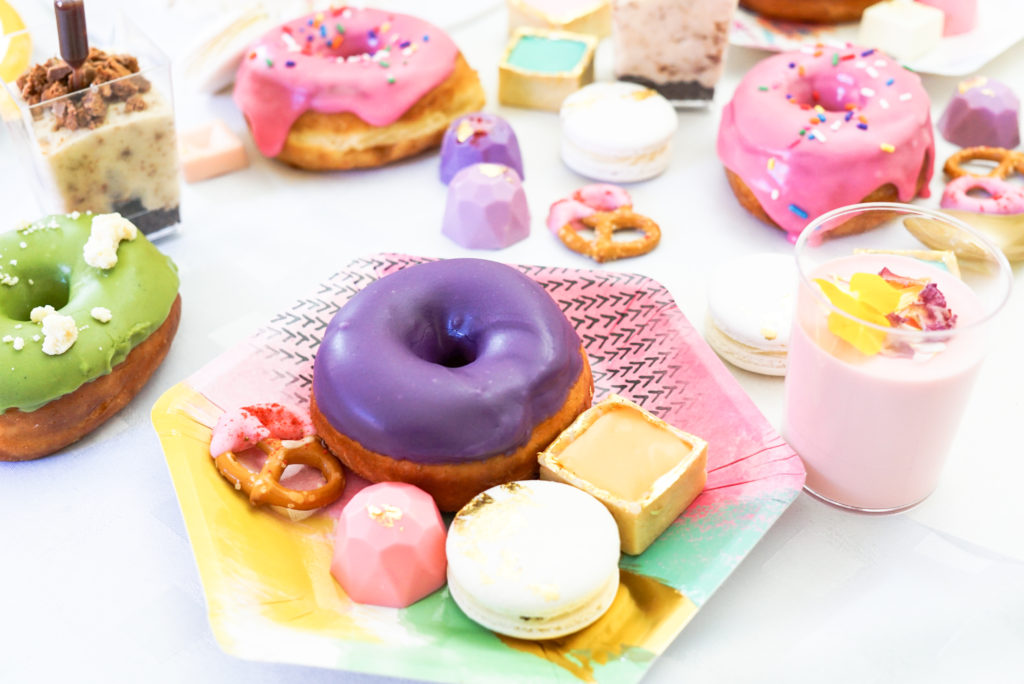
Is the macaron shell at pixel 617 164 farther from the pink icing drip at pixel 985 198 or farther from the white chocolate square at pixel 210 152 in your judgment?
the white chocolate square at pixel 210 152

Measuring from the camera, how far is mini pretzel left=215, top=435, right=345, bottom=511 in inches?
59.2

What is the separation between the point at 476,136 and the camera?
2.26 m

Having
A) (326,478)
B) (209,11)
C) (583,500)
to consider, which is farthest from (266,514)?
(209,11)

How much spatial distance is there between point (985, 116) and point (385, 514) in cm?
176

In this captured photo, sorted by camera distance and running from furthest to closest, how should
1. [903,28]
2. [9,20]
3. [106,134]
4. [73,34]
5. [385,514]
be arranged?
1. [903,28]
2. [9,20]
3. [106,134]
4. [73,34]
5. [385,514]

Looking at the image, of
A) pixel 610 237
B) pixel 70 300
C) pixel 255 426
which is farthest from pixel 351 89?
pixel 255 426

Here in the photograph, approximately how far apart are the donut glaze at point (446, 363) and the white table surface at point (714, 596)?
0.35 meters

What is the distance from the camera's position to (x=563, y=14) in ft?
8.87

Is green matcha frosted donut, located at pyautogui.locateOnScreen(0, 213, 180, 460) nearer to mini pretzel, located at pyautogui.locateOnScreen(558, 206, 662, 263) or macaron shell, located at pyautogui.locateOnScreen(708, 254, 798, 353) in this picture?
mini pretzel, located at pyautogui.locateOnScreen(558, 206, 662, 263)

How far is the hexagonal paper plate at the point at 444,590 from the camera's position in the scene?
1.28 metres

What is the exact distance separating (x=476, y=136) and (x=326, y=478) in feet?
3.22

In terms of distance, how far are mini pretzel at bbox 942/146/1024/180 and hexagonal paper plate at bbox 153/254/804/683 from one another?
0.92 metres

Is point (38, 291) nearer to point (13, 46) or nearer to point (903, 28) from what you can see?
point (13, 46)

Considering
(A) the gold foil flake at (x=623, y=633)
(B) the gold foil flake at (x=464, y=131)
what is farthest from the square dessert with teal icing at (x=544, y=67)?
(A) the gold foil flake at (x=623, y=633)
